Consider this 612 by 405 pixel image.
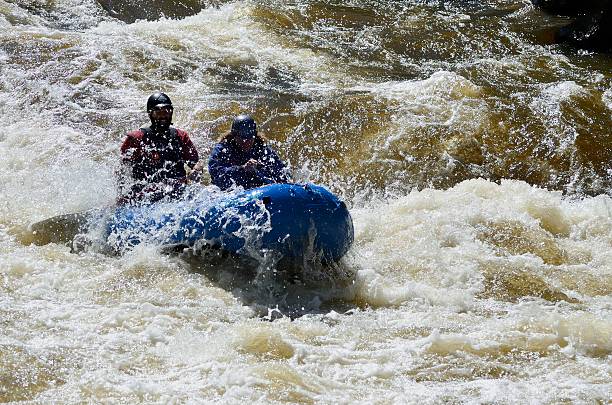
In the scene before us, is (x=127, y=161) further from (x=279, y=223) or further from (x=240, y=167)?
(x=279, y=223)

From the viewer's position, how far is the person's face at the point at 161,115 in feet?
21.9

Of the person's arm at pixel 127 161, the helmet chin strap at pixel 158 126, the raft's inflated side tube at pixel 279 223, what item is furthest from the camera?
the helmet chin strap at pixel 158 126

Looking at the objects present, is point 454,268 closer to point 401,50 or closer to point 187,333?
point 187,333

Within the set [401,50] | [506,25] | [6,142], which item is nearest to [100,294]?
[6,142]

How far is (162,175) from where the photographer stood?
666cm

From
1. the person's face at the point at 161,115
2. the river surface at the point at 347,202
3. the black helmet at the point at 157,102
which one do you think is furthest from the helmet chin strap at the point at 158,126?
the river surface at the point at 347,202

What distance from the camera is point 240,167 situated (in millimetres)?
6480

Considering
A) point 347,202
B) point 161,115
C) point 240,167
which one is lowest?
point 347,202

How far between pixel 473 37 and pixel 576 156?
4.28m

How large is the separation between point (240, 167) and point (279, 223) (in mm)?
994

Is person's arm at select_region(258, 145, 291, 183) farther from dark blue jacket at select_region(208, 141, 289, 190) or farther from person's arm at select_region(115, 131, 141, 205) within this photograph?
person's arm at select_region(115, 131, 141, 205)

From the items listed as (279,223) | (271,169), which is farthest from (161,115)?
(279,223)

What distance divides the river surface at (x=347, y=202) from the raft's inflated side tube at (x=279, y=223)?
0.70 ft

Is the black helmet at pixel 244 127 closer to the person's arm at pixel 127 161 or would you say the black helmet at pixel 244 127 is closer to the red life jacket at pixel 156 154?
the red life jacket at pixel 156 154
